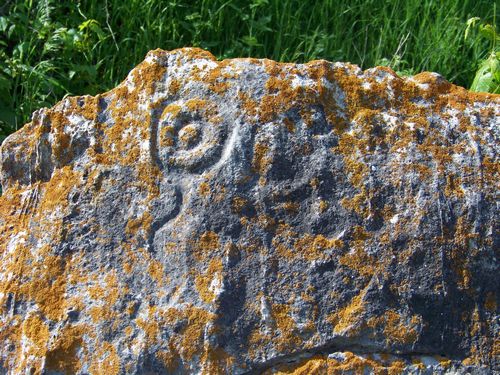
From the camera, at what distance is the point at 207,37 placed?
3424 mm

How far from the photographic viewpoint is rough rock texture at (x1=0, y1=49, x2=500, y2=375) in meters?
1.79

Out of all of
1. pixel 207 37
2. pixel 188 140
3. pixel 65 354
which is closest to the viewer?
pixel 65 354

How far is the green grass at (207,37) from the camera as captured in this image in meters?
3.22

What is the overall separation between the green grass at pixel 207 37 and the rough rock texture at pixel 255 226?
1.27 metres

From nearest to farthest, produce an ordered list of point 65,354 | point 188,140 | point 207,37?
point 65,354 → point 188,140 → point 207,37

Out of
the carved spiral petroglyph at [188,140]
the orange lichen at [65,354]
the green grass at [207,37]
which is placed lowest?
the orange lichen at [65,354]

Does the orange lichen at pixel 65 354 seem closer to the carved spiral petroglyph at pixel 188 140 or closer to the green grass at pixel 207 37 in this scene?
the carved spiral petroglyph at pixel 188 140

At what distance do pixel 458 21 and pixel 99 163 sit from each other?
213 cm

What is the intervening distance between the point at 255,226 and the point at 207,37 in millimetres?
1722

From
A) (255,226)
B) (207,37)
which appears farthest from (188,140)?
(207,37)

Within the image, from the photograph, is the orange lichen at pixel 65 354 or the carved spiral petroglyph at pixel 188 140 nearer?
the orange lichen at pixel 65 354

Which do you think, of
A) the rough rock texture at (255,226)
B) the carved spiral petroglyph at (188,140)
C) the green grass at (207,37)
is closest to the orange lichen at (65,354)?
the rough rock texture at (255,226)

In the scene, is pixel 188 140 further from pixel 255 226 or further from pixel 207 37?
pixel 207 37

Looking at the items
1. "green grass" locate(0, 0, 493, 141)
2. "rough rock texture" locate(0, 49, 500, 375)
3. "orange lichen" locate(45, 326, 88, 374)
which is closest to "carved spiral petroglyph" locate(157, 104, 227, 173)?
"rough rock texture" locate(0, 49, 500, 375)
